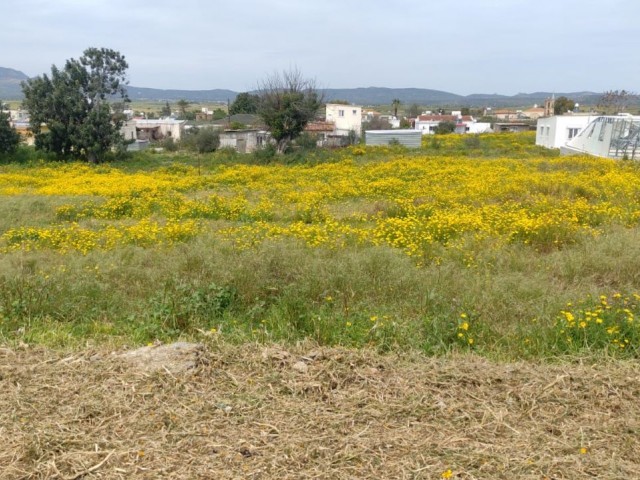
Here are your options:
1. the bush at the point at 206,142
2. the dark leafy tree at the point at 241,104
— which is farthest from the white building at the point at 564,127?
the dark leafy tree at the point at 241,104

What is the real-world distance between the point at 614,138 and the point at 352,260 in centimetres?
2283

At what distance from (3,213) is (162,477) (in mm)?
11103

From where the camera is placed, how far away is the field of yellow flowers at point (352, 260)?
433 cm

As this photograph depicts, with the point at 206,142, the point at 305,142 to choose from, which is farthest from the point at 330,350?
the point at 206,142

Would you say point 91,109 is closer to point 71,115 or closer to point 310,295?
point 71,115

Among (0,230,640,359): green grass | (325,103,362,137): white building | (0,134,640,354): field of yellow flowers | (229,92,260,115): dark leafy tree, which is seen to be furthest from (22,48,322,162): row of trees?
(229,92,260,115): dark leafy tree

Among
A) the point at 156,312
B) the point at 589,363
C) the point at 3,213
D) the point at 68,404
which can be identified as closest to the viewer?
the point at 68,404

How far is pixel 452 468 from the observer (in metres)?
2.27

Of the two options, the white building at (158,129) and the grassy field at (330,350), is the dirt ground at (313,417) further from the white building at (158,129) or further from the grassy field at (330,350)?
the white building at (158,129)

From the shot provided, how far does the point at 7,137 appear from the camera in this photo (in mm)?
26422

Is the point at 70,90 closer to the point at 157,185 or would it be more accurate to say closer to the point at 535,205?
the point at 157,185

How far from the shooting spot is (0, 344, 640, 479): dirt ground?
2.31m

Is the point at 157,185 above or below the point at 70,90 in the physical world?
below

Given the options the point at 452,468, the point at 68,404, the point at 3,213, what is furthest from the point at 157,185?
the point at 452,468
